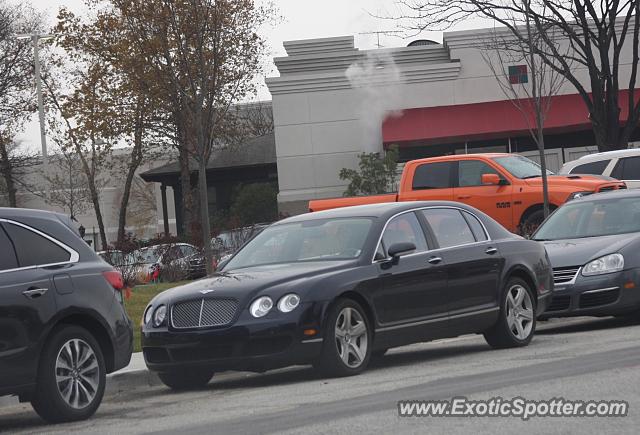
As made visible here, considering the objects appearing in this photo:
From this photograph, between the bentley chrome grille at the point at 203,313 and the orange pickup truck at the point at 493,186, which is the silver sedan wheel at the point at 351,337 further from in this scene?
the orange pickup truck at the point at 493,186

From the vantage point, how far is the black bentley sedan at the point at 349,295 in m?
10.4

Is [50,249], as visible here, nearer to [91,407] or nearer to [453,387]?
[91,407]

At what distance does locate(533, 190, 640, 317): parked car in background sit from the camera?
44.9ft

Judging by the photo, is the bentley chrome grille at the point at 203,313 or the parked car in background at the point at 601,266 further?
the parked car in background at the point at 601,266

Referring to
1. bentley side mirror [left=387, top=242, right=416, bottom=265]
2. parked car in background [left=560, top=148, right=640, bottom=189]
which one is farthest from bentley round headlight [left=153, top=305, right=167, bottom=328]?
parked car in background [left=560, top=148, right=640, bottom=189]

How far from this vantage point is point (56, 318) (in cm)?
932

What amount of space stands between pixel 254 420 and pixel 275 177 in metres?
46.8

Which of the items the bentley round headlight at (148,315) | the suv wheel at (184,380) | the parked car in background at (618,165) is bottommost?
the suv wheel at (184,380)

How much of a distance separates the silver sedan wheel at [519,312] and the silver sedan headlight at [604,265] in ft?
4.84

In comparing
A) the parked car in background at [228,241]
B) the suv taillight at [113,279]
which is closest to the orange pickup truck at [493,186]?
the parked car in background at [228,241]

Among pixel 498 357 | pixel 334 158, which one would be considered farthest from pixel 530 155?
pixel 498 357

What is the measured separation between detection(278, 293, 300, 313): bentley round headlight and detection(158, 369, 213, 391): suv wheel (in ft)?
3.32

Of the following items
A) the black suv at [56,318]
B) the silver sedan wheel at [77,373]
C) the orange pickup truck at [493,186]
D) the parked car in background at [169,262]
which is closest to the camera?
the black suv at [56,318]

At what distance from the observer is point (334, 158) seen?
43250 millimetres
